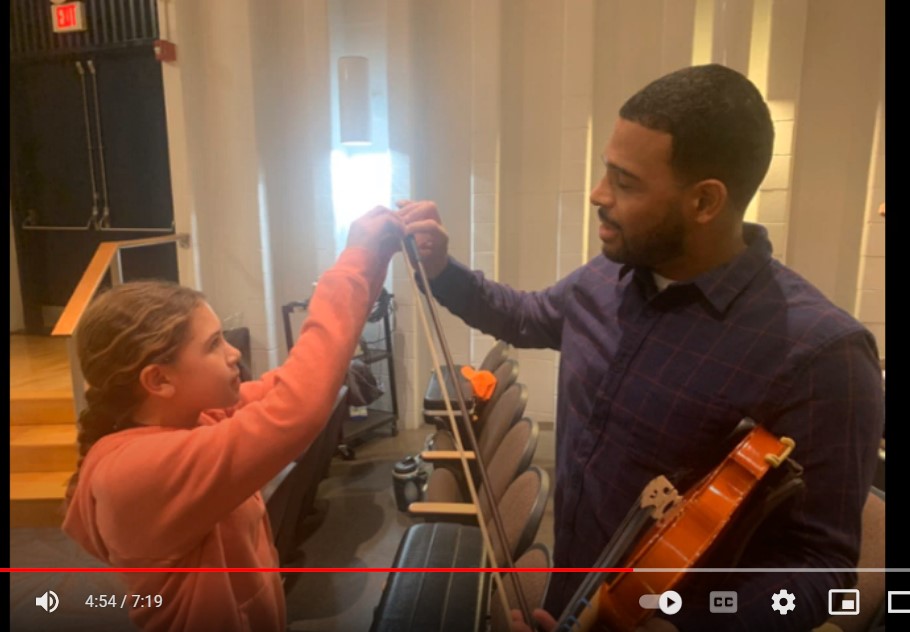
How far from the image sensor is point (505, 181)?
118 centimetres

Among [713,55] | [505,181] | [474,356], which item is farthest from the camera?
[474,356]

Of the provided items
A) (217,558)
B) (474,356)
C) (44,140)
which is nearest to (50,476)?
(217,558)

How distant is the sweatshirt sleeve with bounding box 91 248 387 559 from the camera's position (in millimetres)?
534

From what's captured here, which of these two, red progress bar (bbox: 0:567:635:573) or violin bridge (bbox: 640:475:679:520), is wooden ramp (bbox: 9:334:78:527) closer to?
red progress bar (bbox: 0:567:635:573)

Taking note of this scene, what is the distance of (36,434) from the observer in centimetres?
76

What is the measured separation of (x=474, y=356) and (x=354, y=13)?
819 mm

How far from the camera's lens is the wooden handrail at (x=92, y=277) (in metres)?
0.61

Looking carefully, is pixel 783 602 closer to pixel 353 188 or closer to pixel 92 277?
pixel 353 188

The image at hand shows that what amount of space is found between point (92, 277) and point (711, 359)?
2.52ft

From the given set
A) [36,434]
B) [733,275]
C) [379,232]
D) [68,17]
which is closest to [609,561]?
[733,275]

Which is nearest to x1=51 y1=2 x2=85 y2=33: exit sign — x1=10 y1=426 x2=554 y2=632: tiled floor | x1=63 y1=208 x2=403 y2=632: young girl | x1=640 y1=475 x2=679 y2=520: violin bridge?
x1=63 y1=208 x2=403 y2=632: young girl
